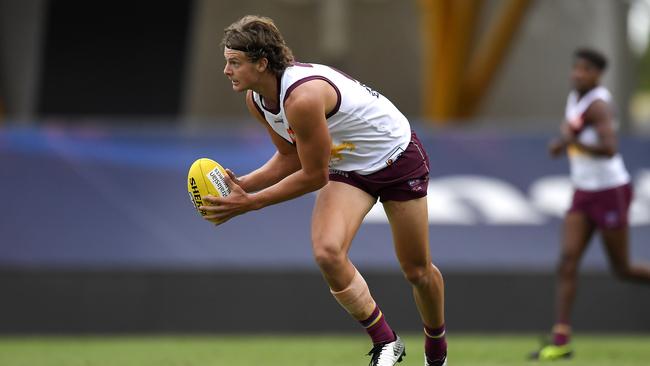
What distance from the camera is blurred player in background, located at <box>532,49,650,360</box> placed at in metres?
9.05

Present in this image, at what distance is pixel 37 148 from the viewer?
Result: 39.5 ft

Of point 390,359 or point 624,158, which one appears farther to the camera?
point 624,158

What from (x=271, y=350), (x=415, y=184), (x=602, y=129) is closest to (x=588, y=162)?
(x=602, y=129)

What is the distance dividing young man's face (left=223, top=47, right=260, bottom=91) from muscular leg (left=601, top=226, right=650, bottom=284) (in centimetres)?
402

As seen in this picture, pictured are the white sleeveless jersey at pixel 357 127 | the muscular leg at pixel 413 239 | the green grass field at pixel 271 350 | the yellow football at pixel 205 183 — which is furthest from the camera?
the green grass field at pixel 271 350

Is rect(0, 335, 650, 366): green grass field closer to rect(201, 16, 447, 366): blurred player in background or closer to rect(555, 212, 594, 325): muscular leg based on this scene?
rect(555, 212, 594, 325): muscular leg

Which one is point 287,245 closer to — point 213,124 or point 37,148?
point 37,148

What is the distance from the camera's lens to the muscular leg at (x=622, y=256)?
9195 millimetres

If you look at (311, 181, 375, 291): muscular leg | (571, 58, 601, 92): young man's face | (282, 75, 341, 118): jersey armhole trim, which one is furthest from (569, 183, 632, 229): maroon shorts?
(282, 75, 341, 118): jersey armhole trim

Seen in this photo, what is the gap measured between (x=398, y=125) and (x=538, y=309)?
226 inches

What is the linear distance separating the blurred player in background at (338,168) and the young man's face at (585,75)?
277 centimetres

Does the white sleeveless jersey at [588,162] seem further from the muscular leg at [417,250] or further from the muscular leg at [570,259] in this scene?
the muscular leg at [417,250]

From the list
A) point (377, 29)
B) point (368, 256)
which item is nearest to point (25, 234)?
point (368, 256)

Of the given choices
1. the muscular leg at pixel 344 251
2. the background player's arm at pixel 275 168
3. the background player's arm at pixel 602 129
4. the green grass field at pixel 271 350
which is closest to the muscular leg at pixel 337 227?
the muscular leg at pixel 344 251
